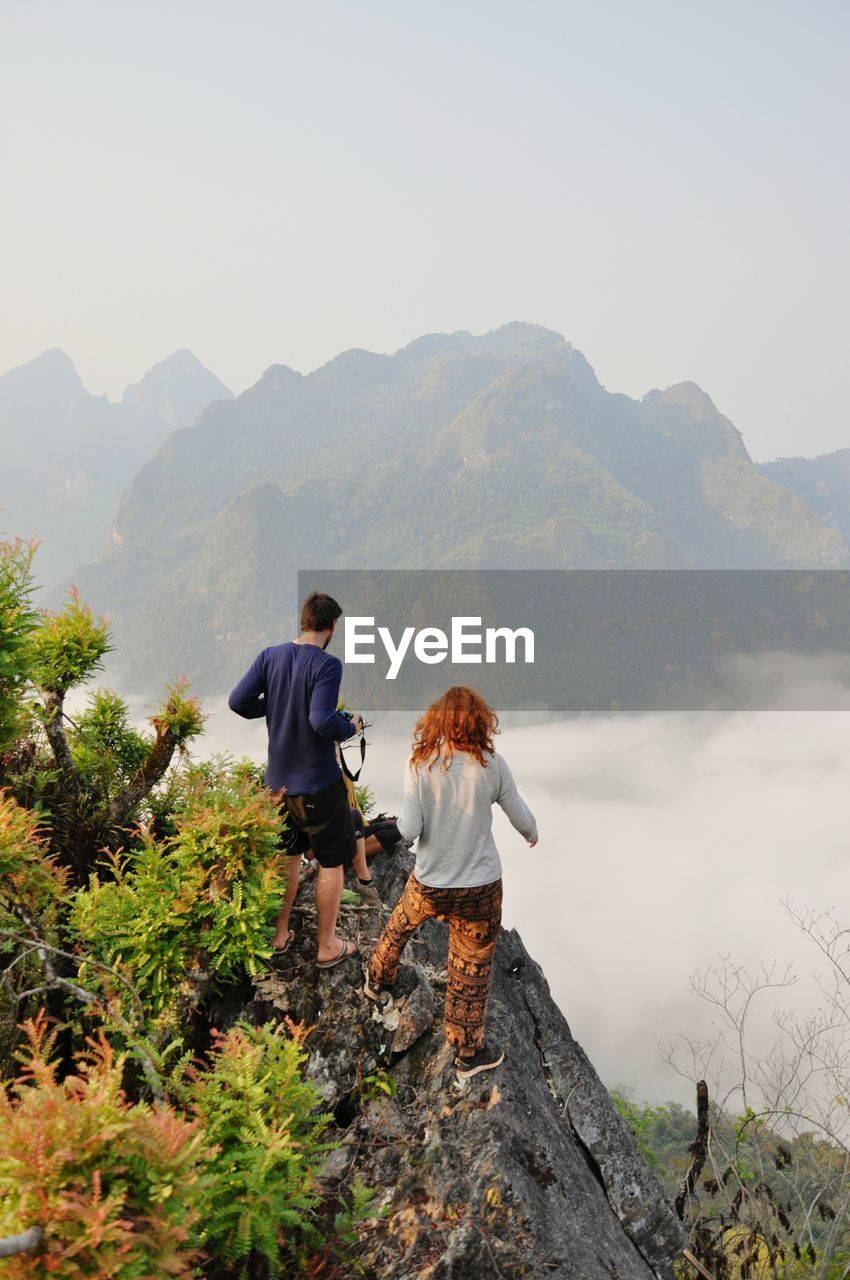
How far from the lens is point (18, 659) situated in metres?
4.83

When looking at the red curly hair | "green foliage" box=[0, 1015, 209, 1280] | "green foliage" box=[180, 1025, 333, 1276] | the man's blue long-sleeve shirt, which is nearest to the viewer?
"green foliage" box=[0, 1015, 209, 1280]

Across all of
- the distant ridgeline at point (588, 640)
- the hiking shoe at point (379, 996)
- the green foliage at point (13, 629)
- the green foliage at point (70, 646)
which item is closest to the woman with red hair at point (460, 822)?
the hiking shoe at point (379, 996)

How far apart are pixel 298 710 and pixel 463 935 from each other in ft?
5.16

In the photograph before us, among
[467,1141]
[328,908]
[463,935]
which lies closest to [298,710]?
[328,908]

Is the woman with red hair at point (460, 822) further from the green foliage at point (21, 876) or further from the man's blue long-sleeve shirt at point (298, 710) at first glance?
the green foliage at point (21, 876)

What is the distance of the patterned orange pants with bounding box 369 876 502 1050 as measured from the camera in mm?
4082

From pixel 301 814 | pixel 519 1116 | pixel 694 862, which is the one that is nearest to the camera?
pixel 519 1116

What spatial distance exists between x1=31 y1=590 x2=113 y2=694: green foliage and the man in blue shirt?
7.97ft

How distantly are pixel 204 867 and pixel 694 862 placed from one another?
536 feet

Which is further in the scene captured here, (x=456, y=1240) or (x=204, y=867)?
(x=204, y=867)

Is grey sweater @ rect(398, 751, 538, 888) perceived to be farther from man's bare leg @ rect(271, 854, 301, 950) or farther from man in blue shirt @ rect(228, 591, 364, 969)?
man's bare leg @ rect(271, 854, 301, 950)

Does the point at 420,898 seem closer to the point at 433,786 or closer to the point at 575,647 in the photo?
the point at 433,786

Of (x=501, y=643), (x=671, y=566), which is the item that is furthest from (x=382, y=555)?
(x=671, y=566)

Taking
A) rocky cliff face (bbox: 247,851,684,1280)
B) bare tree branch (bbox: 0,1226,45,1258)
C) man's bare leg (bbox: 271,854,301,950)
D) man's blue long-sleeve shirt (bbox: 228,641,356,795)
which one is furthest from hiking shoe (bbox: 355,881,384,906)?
bare tree branch (bbox: 0,1226,45,1258)
